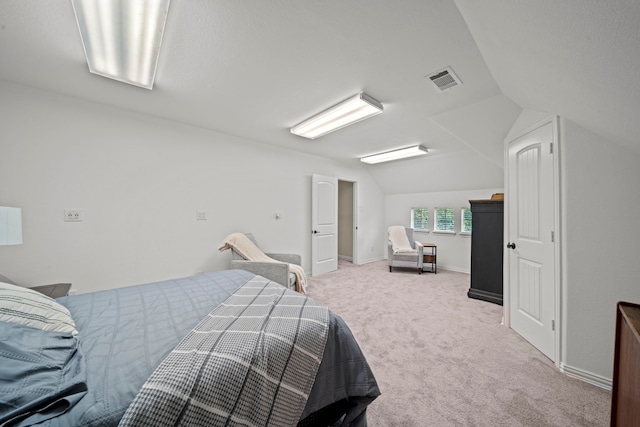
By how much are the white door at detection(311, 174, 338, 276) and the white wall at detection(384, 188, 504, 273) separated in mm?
2030

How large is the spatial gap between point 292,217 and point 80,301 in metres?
3.03

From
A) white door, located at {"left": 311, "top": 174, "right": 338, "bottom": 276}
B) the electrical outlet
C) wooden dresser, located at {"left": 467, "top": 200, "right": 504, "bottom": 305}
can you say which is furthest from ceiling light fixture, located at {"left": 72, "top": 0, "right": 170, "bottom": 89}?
wooden dresser, located at {"left": 467, "top": 200, "right": 504, "bottom": 305}

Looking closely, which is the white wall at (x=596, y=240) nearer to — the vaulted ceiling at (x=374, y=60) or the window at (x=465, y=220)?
the vaulted ceiling at (x=374, y=60)

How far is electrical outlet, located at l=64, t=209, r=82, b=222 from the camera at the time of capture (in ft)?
7.71

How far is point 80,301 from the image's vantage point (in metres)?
1.47

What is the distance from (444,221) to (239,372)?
17.5 ft

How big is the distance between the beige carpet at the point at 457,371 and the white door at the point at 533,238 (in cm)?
23

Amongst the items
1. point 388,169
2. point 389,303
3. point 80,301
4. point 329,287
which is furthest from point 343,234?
point 80,301

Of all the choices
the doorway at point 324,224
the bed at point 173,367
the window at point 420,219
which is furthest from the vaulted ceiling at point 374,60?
the window at point 420,219

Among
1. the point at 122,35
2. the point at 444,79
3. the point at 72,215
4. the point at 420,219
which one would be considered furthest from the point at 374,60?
the point at 420,219

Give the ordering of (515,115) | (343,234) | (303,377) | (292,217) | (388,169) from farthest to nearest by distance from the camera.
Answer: (343,234) < (388,169) < (292,217) < (515,115) < (303,377)

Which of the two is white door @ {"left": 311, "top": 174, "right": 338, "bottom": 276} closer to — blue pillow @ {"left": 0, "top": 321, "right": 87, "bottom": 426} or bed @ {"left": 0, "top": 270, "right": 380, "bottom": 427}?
bed @ {"left": 0, "top": 270, "right": 380, "bottom": 427}

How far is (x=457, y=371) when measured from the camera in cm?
178

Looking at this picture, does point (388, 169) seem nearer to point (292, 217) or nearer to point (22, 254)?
point (292, 217)
